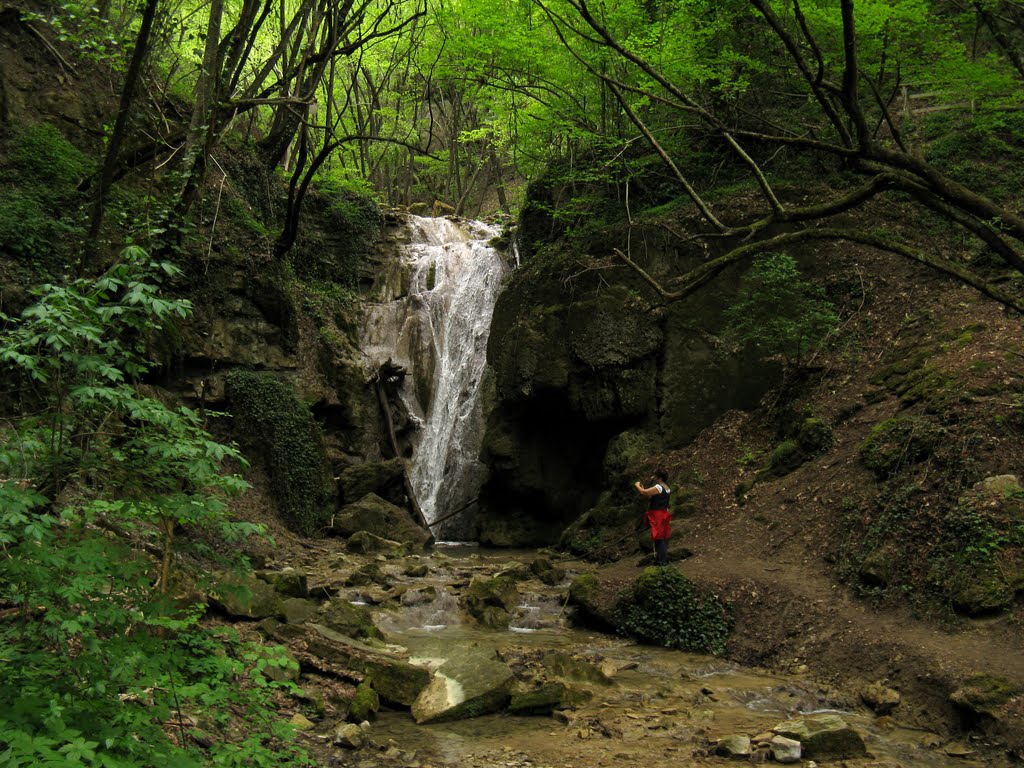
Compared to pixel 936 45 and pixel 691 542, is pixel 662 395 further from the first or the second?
pixel 936 45

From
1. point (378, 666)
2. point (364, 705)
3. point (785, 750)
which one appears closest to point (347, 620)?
point (378, 666)

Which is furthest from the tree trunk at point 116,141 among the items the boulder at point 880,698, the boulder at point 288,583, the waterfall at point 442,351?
the waterfall at point 442,351

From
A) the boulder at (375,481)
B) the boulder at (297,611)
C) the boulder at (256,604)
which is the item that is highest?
the boulder at (375,481)

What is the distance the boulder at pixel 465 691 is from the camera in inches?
257

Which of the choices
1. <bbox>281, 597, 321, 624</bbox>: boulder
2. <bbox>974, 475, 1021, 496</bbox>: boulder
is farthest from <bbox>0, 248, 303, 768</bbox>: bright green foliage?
<bbox>974, 475, 1021, 496</bbox>: boulder

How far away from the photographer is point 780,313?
1368cm

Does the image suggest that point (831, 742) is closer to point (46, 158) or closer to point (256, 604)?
point (256, 604)

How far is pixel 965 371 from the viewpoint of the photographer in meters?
9.91

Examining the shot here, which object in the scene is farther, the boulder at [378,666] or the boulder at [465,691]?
the boulder at [378,666]

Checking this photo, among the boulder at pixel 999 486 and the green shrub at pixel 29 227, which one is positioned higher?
the green shrub at pixel 29 227

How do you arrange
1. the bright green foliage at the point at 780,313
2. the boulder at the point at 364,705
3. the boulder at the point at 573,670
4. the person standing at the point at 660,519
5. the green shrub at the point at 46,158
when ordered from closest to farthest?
the boulder at the point at 364,705, the boulder at the point at 573,670, the person standing at the point at 660,519, the green shrub at the point at 46,158, the bright green foliage at the point at 780,313

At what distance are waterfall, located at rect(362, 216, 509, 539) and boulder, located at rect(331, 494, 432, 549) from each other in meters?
2.76

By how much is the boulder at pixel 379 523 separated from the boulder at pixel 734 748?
9909 millimetres

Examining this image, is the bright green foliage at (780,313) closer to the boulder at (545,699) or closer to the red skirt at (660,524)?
the red skirt at (660,524)
